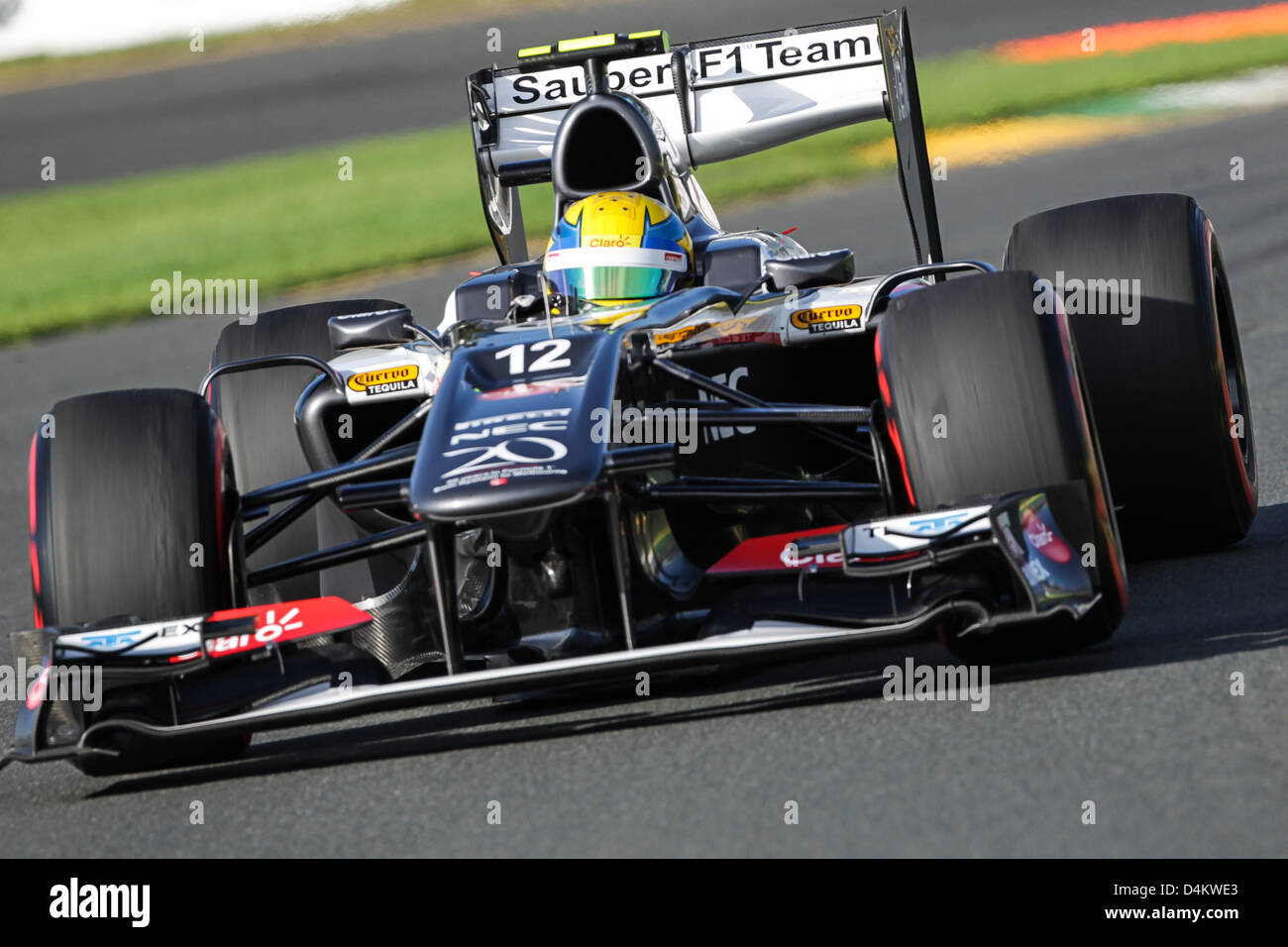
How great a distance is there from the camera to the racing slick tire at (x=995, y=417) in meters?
4.75

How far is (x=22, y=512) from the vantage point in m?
10.3

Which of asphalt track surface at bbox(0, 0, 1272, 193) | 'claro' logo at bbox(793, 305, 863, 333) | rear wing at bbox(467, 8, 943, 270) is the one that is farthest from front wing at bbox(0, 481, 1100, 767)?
asphalt track surface at bbox(0, 0, 1272, 193)

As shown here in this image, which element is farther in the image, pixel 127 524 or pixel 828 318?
pixel 828 318

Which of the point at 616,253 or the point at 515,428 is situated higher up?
the point at 616,253

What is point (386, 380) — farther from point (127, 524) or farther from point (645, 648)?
point (645, 648)

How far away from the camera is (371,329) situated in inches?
243

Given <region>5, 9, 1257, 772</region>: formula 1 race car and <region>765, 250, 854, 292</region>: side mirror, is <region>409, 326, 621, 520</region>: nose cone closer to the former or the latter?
<region>5, 9, 1257, 772</region>: formula 1 race car

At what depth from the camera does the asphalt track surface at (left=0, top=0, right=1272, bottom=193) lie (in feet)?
82.0

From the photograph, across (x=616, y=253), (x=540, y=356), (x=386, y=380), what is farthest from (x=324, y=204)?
(x=540, y=356)

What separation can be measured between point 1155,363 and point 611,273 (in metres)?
1.72

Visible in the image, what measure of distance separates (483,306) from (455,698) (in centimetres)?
260

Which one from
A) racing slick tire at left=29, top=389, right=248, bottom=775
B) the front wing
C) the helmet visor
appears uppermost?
the helmet visor
